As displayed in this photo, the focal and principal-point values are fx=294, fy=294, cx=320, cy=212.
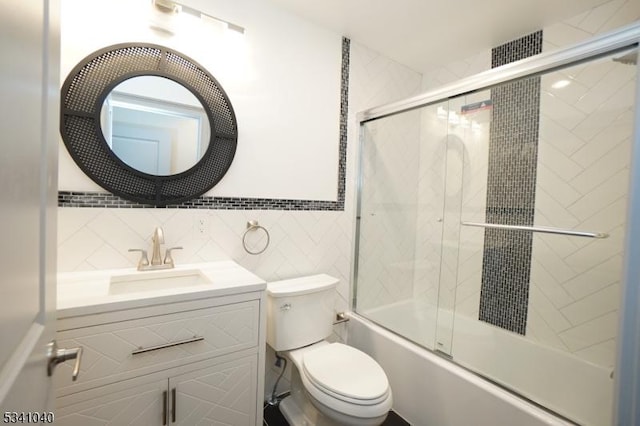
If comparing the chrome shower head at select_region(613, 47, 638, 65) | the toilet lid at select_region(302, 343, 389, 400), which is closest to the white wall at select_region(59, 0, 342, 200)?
the toilet lid at select_region(302, 343, 389, 400)

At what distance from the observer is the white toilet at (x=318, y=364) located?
123cm

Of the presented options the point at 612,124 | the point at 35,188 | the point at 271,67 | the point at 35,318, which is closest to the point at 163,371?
the point at 35,318

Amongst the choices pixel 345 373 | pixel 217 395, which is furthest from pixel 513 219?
pixel 217 395

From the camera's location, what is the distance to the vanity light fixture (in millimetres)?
1366

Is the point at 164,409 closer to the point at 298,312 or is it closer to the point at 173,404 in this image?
the point at 173,404

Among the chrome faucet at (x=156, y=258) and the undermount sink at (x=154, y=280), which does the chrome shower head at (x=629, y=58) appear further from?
the chrome faucet at (x=156, y=258)

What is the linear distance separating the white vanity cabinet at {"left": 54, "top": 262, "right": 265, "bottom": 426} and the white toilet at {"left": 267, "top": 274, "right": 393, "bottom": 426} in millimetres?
262

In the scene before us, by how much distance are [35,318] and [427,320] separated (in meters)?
2.04

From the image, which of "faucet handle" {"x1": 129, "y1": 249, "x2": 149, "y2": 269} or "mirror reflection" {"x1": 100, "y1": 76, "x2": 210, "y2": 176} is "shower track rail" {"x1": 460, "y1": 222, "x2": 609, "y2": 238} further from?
"faucet handle" {"x1": 129, "y1": 249, "x2": 149, "y2": 269}

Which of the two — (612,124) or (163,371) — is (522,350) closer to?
(612,124)

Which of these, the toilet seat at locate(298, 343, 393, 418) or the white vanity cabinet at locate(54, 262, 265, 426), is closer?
the white vanity cabinet at locate(54, 262, 265, 426)

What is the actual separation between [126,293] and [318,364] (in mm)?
914

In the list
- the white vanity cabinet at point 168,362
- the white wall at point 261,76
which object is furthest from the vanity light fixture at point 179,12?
the white vanity cabinet at point 168,362

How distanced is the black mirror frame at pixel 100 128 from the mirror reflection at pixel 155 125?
26 mm
